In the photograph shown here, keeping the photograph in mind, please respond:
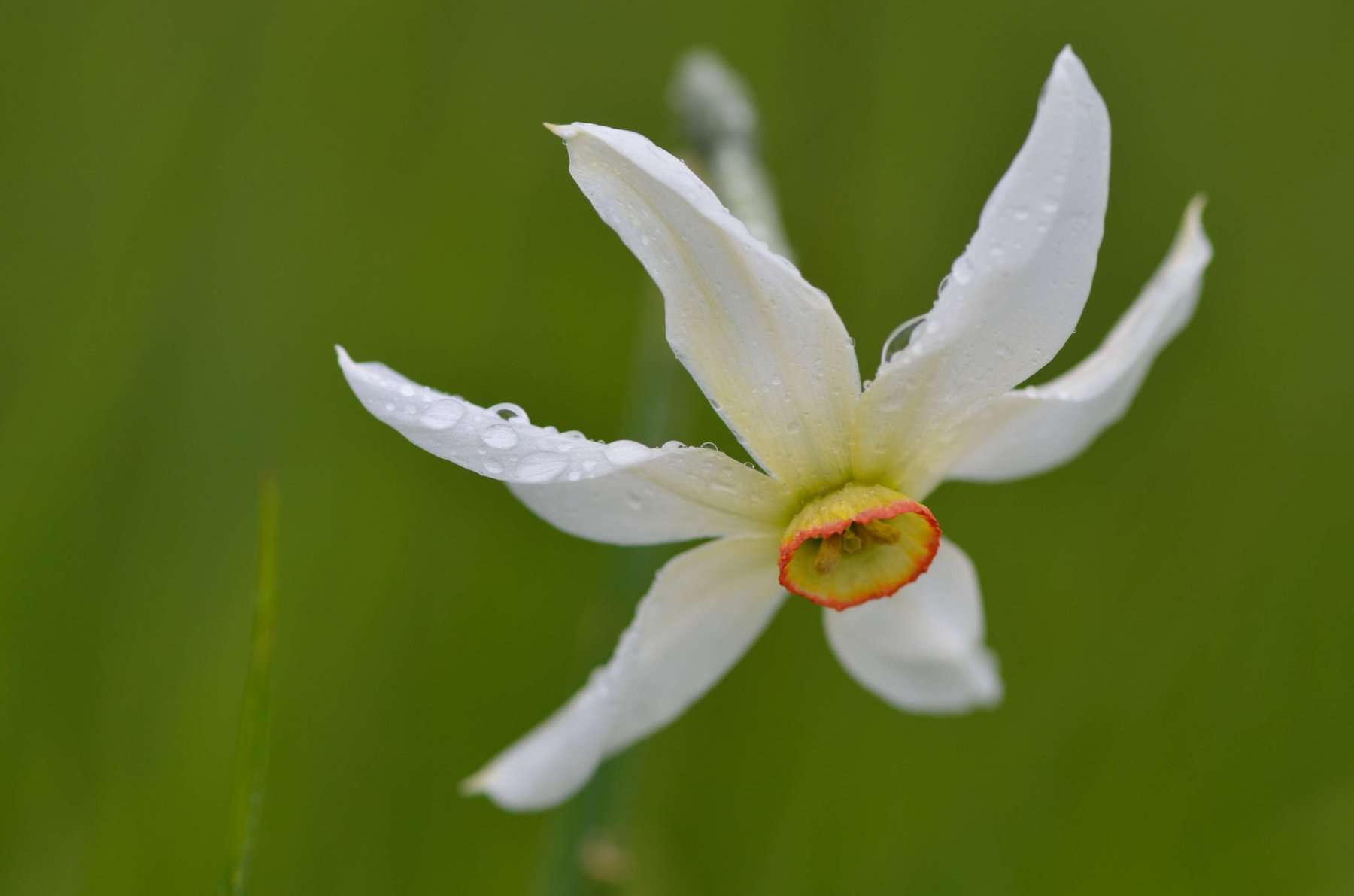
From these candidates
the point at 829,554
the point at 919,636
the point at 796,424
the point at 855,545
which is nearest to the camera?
the point at 796,424

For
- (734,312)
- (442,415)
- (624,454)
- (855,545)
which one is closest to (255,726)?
(442,415)

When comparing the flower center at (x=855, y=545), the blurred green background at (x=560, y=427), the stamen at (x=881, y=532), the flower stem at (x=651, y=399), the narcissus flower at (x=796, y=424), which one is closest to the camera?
the narcissus flower at (x=796, y=424)

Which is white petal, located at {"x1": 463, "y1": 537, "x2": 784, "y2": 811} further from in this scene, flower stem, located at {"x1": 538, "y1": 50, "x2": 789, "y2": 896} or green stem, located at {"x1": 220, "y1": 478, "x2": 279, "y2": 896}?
green stem, located at {"x1": 220, "y1": 478, "x2": 279, "y2": 896}

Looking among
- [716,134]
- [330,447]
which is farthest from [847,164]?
[330,447]

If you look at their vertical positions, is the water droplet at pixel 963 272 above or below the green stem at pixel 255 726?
above

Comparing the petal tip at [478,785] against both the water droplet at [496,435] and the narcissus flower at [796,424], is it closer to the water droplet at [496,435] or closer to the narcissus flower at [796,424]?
the narcissus flower at [796,424]

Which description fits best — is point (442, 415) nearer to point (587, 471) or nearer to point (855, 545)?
point (587, 471)

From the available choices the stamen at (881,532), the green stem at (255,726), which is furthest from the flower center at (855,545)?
the green stem at (255,726)
